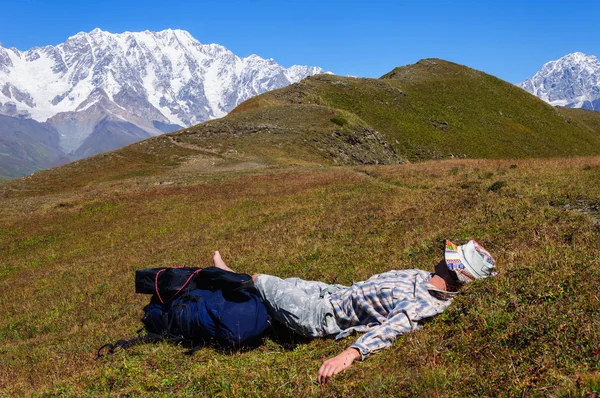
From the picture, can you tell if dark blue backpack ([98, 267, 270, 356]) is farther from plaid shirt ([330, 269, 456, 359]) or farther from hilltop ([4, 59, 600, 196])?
hilltop ([4, 59, 600, 196])

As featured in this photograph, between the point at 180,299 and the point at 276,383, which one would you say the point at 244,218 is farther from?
the point at 276,383

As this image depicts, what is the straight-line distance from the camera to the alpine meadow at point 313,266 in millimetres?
4887

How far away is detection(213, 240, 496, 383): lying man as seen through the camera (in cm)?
634

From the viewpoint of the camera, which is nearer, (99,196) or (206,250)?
(206,250)

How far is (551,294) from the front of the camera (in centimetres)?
580

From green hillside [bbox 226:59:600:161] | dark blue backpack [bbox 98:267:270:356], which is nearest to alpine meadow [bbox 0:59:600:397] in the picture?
dark blue backpack [bbox 98:267:270:356]

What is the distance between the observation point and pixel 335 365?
5242 millimetres

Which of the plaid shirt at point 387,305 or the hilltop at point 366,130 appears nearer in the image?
the plaid shirt at point 387,305

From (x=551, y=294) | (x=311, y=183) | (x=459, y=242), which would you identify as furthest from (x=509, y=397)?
(x=311, y=183)

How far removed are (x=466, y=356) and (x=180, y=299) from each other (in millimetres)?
4865

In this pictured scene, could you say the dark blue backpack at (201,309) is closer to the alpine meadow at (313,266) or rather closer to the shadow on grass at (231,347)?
the shadow on grass at (231,347)

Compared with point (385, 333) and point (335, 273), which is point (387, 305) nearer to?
point (385, 333)

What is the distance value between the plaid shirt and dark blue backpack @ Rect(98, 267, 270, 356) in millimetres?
1464

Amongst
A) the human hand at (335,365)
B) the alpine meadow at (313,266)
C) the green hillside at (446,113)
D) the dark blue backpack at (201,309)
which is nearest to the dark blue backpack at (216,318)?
the dark blue backpack at (201,309)
